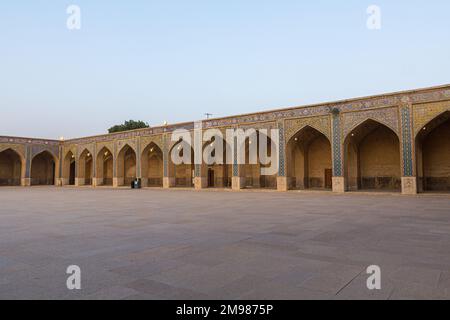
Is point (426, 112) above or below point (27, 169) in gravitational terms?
above

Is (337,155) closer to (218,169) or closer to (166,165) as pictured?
(218,169)

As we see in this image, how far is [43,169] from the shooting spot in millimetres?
32125

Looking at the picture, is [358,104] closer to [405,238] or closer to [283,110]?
[283,110]

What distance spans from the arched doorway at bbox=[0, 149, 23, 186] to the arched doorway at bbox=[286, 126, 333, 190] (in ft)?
81.1

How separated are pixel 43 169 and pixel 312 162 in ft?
85.4

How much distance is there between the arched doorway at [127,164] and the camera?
25.7 m

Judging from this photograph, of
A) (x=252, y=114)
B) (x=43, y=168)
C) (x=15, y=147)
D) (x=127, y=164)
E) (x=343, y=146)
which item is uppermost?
(x=252, y=114)

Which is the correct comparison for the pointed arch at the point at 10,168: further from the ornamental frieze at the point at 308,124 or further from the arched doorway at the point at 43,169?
the ornamental frieze at the point at 308,124

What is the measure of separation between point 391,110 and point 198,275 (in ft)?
45.3

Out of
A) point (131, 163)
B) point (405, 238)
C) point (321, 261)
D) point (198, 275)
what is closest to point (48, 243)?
point (198, 275)

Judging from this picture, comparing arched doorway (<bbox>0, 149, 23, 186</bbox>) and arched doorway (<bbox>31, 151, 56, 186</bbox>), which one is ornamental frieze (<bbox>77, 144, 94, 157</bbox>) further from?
arched doorway (<bbox>0, 149, 23, 186</bbox>)

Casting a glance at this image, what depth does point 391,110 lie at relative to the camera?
14133 mm

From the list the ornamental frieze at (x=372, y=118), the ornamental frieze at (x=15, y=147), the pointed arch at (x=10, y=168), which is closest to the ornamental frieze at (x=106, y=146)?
the ornamental frieze at (x=15, y=147)

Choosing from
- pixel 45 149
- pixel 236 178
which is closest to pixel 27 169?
pixel 45 149
